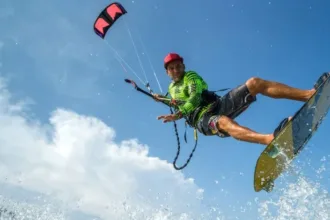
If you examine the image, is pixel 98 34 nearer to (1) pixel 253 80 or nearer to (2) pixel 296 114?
(1) pixel 253 80

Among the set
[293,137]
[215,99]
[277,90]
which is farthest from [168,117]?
[293,137]

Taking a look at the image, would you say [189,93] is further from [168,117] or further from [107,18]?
[107,18]

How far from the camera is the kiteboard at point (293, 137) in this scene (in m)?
6.37

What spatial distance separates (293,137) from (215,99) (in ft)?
6.34

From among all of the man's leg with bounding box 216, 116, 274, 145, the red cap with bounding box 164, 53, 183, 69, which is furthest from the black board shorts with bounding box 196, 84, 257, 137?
the red cap with bounding box 164, 53, 183, 69

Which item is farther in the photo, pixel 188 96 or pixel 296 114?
pixel 188 96

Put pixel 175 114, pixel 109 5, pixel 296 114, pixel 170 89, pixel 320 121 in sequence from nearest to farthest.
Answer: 1. pixel 296 114
2. pixel 320 121
3. pixel 175 114
4. pixel 170 89
5. pixel 109 5

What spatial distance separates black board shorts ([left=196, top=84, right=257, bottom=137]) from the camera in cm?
715

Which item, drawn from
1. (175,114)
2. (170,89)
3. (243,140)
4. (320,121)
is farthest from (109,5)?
(320,121)

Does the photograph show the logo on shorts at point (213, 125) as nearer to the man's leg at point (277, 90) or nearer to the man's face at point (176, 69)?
the man's leg at point (277, 90)

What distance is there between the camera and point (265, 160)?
A: 6.68 meters

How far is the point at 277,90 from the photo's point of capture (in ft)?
21.7

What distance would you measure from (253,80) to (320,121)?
1.52 meters

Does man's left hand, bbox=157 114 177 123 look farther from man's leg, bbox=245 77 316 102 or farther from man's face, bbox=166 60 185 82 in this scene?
man's leg, bbox=245 77 316 102
